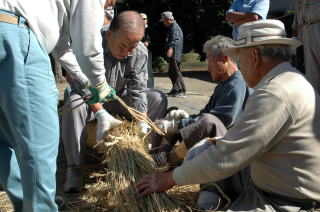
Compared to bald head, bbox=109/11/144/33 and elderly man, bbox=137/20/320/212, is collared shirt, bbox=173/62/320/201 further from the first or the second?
bald head, bbox=109/11/144/33

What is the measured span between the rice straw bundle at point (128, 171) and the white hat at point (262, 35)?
0.97 metres

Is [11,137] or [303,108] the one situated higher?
[303,108]

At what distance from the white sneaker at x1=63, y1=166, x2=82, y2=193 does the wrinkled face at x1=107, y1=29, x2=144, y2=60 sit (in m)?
1.06

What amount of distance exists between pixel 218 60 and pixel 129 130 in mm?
897

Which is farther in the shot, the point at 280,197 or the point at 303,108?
the point at 280,197

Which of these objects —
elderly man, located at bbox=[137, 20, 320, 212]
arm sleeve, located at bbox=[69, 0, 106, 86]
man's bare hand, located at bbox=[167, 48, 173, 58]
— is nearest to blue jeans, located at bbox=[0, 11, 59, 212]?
arm sleeve, located at bbox=[69, 0, 106, 86]

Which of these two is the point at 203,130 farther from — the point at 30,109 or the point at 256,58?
the point at 30,109

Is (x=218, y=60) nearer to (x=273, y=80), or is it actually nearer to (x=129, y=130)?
(x=129, y=130)

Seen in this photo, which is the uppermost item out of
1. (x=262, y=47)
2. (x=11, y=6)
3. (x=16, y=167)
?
(x=11, y=6)

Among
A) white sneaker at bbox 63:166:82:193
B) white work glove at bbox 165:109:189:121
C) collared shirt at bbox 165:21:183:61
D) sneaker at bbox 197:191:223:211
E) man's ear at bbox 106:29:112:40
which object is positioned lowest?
collared shirt at bbox 165:21:183:61

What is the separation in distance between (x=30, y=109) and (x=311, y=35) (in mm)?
2710

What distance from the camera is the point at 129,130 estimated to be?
3.69 m

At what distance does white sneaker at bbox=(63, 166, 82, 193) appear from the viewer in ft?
12.0

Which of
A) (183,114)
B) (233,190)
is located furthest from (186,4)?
(233,190)
